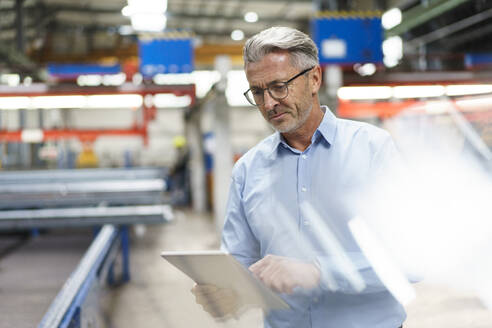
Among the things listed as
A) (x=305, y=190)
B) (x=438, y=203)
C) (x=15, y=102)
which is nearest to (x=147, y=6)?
(x=15, y=102)

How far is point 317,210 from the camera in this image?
1171 millimetres

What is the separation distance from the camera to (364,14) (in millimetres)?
4418

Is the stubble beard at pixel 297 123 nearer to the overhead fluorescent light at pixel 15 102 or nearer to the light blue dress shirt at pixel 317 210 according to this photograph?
the light blue dress shirt at pixel 317 210

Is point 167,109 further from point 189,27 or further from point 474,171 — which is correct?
point 474,171

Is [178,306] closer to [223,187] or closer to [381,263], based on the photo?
[223,187]

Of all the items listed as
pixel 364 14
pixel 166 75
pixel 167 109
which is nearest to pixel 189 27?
pixel 167 109

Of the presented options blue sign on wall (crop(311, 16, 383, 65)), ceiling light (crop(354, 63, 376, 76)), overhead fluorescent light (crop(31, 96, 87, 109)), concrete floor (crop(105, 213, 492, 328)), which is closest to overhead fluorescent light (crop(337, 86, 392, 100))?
ceiling light (crop(354, 63, 376, 76))

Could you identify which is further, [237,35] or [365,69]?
[237,35]

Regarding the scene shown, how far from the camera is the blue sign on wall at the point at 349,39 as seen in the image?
4.31m

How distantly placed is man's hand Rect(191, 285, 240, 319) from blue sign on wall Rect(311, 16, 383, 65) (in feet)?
11.3

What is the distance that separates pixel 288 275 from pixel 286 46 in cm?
55

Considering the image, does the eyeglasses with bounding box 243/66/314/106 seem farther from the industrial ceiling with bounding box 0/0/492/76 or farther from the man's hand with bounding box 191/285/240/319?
the industrial ceiling with bounding box 0/0/492/76

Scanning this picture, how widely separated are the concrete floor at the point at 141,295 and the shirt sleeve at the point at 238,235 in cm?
19

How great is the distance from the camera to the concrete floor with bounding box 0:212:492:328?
3393 millimetres
